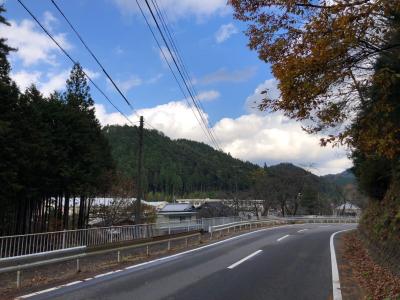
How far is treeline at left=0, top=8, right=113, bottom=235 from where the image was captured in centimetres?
1881

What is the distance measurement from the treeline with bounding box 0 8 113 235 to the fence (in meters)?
3.18

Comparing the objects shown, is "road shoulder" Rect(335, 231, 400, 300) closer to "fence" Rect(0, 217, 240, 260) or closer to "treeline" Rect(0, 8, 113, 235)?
"fence" Rect(0, 217, 240, 260)

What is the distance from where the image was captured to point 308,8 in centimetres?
779

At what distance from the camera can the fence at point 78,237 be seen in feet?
46.7

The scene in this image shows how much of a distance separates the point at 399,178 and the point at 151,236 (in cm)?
1466

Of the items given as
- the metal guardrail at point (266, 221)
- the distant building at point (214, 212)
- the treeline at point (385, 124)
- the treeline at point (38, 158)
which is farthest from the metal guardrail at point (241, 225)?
the treeline at point (385, 124)

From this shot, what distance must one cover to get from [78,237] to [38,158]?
195 inches

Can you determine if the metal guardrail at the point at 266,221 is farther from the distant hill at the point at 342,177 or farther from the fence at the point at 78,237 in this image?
the distant hill at the point at 342,177

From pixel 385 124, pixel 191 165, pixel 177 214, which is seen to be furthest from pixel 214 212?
pixel 385 124

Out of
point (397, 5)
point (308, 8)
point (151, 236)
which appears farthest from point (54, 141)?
point (397, 5)

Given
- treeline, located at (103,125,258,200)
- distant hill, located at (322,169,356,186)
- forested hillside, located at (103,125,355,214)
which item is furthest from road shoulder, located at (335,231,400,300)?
forested hillside, located at (103,125,355,214)

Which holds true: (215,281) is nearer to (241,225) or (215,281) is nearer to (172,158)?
(241,225)

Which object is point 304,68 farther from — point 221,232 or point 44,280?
point 221,232

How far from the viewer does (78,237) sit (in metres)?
18.3
